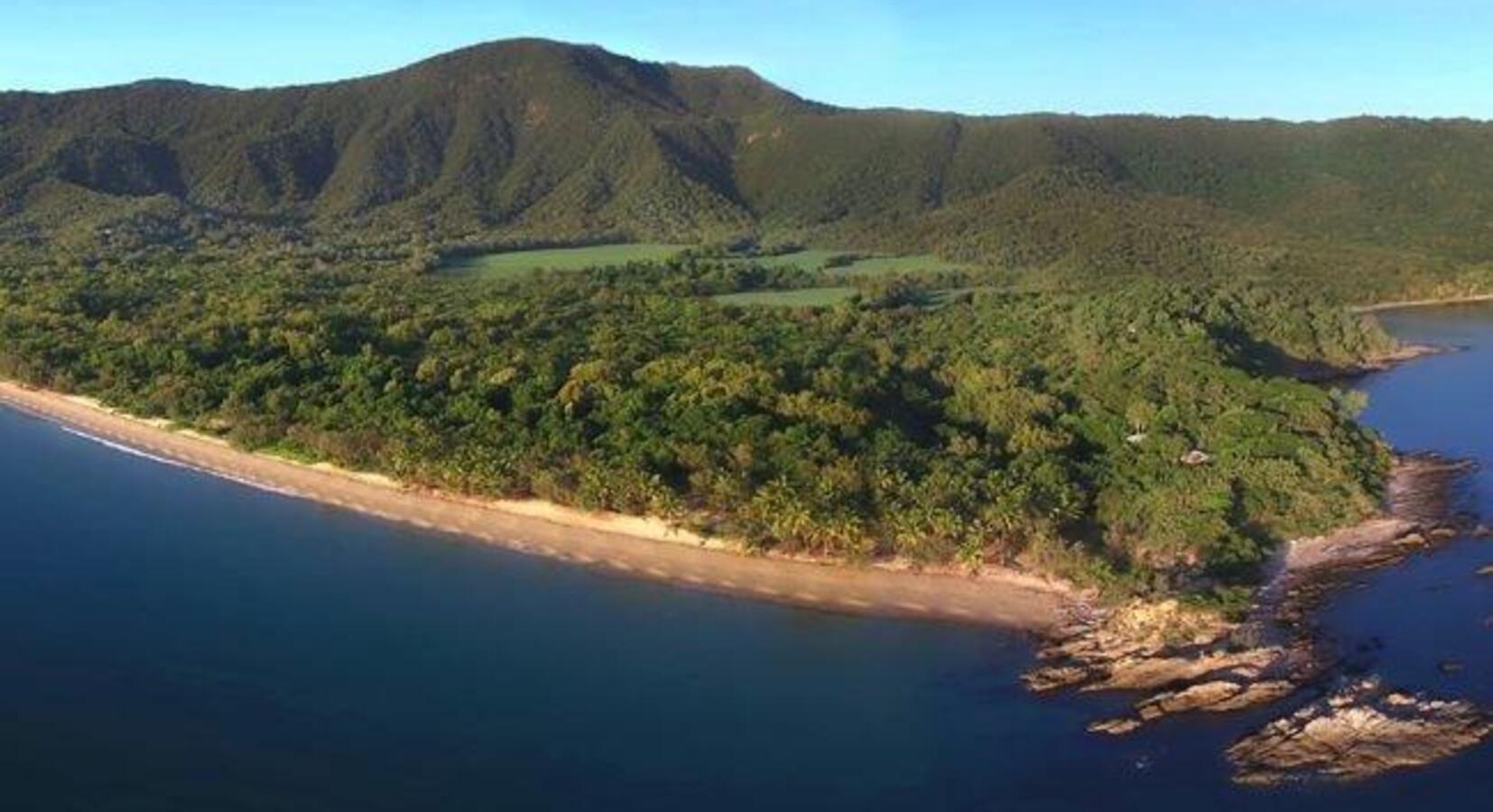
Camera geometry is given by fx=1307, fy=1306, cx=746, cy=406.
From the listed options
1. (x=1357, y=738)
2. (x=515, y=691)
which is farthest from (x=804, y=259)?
(x=1357, y=738)

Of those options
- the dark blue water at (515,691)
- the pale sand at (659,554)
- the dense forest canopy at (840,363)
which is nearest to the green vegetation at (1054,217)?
the dense forest canopy at (840,363)

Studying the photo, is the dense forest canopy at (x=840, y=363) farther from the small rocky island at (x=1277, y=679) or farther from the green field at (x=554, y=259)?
the green field at (x=554, y=259)

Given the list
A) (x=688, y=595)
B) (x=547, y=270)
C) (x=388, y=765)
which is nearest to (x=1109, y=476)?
(x=688, y=595)

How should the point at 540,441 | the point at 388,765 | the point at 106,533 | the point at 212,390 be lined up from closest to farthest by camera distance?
the point at 388,765 < the point at 106,533 < the point at 540,441 < the point at 212,390

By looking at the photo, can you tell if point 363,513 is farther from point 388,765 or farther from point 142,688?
point 388,765

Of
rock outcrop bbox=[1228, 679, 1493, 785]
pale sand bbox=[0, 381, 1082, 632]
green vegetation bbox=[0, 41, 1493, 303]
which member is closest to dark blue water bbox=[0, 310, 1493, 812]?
rock outcrop bbox=[1228, 679, 1493, 785]

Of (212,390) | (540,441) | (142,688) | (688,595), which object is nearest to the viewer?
(142,688)

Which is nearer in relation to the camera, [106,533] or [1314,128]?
[106,533]
